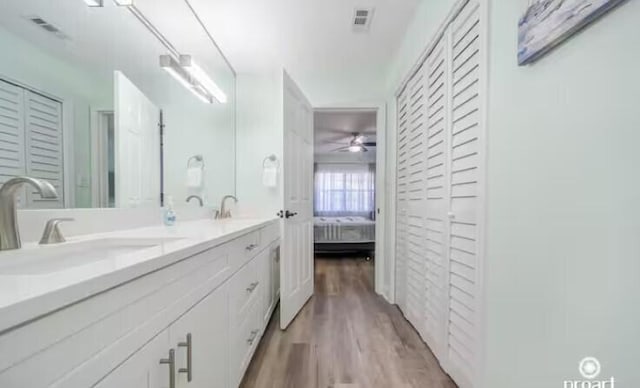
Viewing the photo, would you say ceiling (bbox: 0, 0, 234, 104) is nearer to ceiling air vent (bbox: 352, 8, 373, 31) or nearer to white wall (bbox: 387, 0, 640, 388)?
ceiling air vent (bbox: 352, 8, 373, 31)

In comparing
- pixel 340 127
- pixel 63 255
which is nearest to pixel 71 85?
pixel 63 255

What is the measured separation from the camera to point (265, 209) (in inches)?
130

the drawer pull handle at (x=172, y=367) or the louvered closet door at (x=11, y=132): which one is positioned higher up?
the louvered closet door at (x=11, y=132)

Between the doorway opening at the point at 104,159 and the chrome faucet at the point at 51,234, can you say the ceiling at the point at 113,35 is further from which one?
the chrome faucet at the point at 51,234

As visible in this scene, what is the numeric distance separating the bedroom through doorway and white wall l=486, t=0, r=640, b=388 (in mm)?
2175

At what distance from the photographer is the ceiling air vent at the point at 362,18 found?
7.45 ft

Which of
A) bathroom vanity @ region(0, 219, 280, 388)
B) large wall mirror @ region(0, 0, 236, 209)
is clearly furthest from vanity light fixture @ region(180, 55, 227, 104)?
bathroom vanity @ region(0, 219, 280, 388)

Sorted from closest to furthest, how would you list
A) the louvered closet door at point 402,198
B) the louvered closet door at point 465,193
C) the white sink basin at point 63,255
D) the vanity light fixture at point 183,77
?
the white sink basin at point 63,255 → the louvered closet door at point 465,193 → the vanity light fixture at point 183,77 → the louvered closet door at point 402,198

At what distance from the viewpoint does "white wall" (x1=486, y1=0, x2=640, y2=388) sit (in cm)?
70

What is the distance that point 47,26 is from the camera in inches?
47.8

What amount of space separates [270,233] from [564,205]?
6.49 feet

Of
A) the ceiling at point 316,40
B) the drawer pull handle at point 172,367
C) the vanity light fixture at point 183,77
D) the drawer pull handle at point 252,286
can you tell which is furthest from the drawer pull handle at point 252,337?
the ceiling at point 316,40

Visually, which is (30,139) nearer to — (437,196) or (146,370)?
(146,370)

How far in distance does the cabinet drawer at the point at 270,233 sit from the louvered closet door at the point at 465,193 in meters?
1.23
